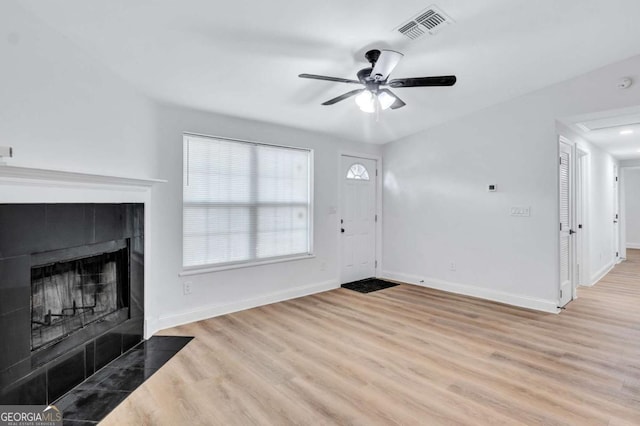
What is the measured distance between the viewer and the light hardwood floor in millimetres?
1978

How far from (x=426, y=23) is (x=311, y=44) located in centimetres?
90

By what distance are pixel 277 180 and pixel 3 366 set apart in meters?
3.12

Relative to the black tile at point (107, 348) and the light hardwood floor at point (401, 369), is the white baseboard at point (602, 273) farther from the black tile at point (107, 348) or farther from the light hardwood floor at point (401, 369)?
the black tile at point (107, 348)

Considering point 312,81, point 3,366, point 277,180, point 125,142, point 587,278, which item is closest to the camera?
point 3,366

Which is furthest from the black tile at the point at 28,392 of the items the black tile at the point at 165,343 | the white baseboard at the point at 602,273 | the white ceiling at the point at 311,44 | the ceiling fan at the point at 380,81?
the white baseboard at the point at 602,273

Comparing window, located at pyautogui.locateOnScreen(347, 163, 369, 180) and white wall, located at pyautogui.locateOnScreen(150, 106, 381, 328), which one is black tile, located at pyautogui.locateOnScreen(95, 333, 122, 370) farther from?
window, located at pyautogui.locateOnScreen(347, 163, 369, 180)

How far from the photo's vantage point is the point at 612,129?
446cm

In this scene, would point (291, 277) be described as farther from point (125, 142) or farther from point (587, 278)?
point (587, 278)

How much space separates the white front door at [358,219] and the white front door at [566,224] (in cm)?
266

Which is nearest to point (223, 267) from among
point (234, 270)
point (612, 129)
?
point (234, 270)

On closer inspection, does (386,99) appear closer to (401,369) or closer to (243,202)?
(243,202)

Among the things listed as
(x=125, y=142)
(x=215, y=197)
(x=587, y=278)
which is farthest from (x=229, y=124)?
(x=587, y=278)

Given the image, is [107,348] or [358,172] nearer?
[107,348]

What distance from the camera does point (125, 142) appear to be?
290 centimetres
